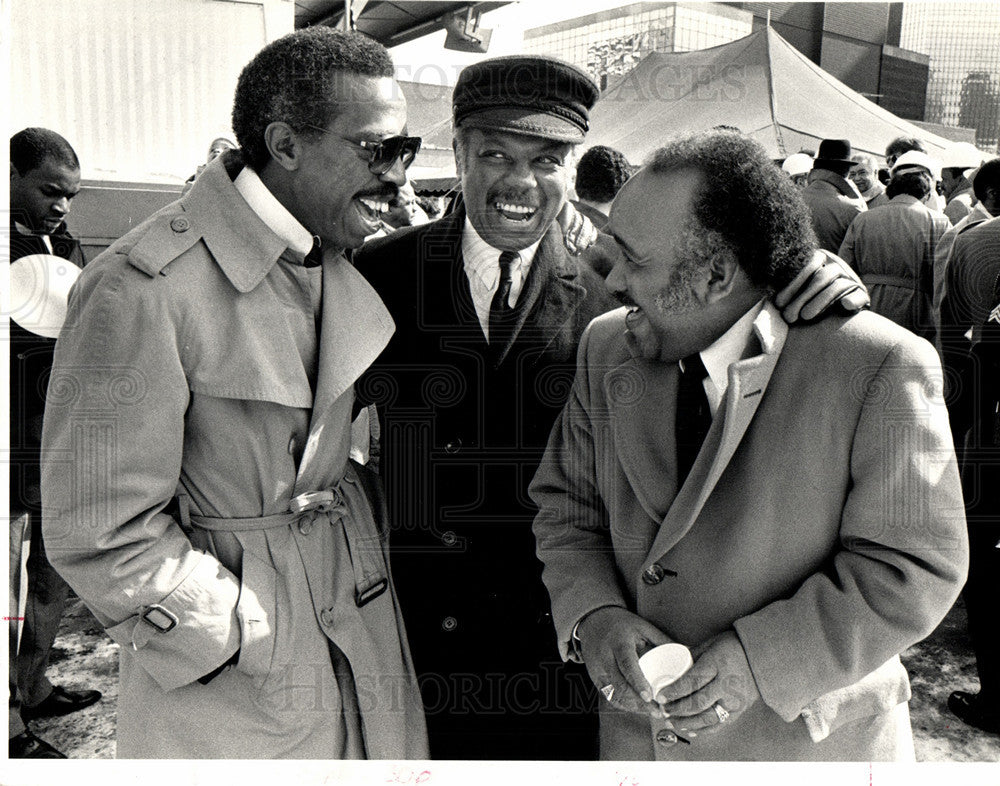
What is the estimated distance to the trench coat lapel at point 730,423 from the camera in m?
1.58

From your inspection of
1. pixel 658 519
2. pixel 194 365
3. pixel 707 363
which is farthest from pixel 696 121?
pixel 194 365

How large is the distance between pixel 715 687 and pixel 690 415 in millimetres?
515

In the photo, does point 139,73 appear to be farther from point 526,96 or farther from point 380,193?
point 526,96

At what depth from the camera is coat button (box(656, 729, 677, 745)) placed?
1.73m

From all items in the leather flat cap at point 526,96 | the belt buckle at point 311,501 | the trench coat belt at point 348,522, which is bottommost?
the trench coat belt at point 348,522

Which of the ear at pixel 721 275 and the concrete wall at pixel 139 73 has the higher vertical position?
the concrete wall at pixel 139 73

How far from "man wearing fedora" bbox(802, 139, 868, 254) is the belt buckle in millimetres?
2448

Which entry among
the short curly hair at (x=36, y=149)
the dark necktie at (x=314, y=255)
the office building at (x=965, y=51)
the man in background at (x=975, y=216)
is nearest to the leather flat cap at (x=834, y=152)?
the man in background at (x=975, y=216)

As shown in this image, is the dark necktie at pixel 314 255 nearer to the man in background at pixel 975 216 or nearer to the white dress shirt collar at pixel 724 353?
the white dress shirt collar at pixel 724 353

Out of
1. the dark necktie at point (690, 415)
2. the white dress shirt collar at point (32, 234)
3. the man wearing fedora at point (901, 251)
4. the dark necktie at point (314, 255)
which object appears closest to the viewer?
the dark necktie at point (690, 415)

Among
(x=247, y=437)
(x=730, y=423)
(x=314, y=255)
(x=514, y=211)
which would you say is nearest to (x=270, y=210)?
(x=314, y=255)

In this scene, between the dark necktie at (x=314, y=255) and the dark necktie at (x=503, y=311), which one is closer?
the dark necktie at (x=314, y=255)

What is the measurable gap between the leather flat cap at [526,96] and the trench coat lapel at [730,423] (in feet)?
2.30

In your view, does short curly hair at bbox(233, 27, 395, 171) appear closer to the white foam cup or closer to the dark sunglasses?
the dark sunglasses
